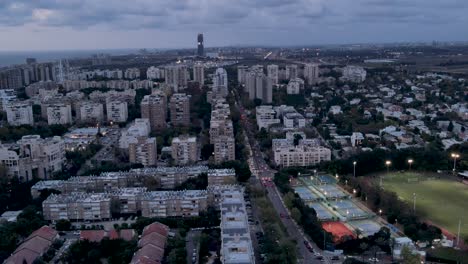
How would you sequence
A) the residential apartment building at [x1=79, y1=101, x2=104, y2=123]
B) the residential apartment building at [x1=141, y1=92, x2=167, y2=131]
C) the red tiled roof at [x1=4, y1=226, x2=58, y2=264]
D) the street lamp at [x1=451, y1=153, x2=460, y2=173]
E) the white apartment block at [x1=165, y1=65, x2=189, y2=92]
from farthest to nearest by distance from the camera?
1. the white apartment block at [x1=165, y1=65, x2=189, y2=92]
2. the residential apartment building at [x1=79, y1=101, x2=104, y2=123]
3. the residential apartment building at [x1=141, y1=92, x2=167, y2=131]
4. the street lamp at [x1=451, y1=153, x2=460, y2=173]
5. the red tiled roof at [x1=4, y1=226, x2=58, y2=264]

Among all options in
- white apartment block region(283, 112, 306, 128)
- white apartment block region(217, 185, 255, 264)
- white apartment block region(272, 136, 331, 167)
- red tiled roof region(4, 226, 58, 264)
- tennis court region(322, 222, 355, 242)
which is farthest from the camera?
white apartment block region(283, 112, 306, 128)

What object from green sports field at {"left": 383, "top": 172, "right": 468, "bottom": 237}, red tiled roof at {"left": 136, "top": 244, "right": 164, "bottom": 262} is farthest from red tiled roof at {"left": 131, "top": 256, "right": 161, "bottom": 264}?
green sports field at {"left": 383, "top": 172, "right": 468, "bottom": 237}

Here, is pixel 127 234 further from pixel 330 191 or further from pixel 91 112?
pixel 91 112

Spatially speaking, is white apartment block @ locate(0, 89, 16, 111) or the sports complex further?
white apartment block @ locate(0, 89, 16, 111)

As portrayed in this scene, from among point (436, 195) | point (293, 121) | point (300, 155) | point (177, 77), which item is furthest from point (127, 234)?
point (177, 77)

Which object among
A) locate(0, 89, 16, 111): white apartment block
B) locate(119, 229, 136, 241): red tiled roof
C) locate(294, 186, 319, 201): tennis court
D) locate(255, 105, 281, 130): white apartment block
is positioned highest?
locate(0, 89, 16, 111): white apartment block

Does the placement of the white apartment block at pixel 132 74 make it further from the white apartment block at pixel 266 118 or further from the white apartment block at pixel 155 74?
the white apartment block at pixel 266 118

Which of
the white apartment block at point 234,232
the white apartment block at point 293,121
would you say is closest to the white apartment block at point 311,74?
the white apartment block at point 293,121

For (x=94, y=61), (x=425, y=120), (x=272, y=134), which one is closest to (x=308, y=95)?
(x=425, y=120)

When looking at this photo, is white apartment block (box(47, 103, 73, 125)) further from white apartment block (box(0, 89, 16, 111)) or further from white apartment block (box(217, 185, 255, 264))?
white apartment block (box(217, 185, 255, 264))
